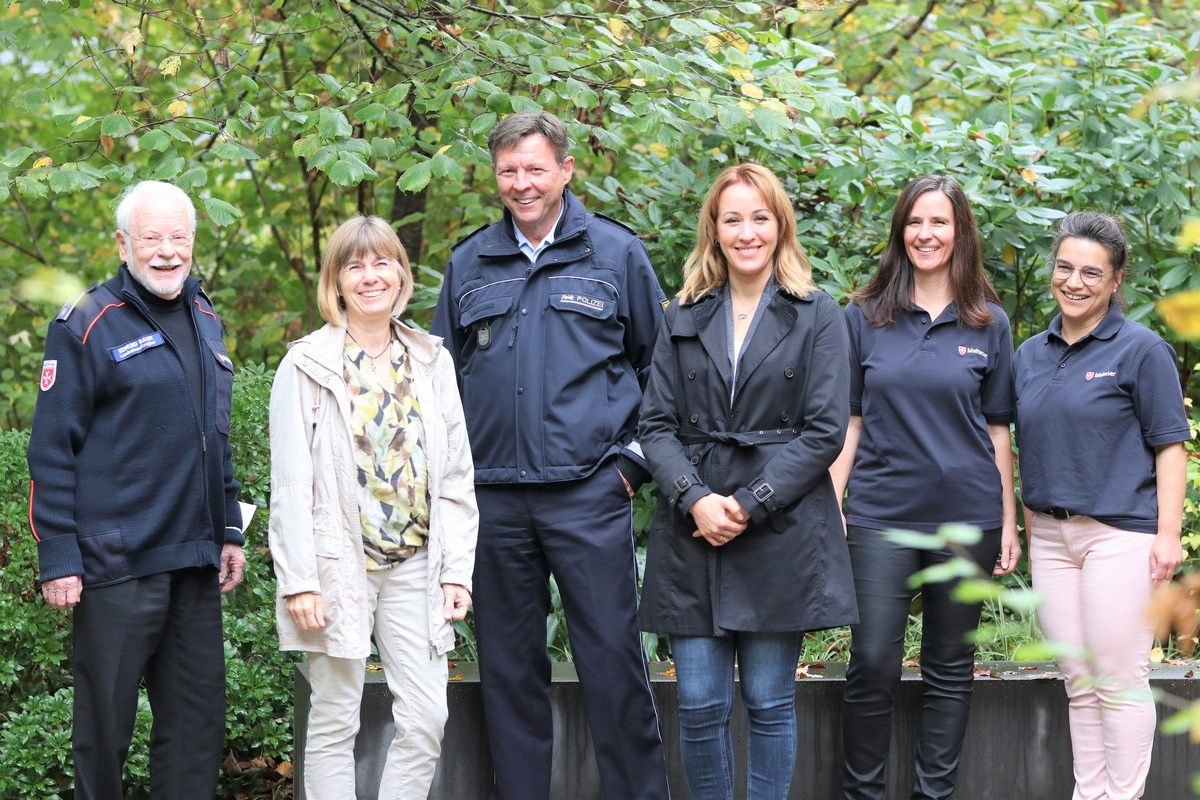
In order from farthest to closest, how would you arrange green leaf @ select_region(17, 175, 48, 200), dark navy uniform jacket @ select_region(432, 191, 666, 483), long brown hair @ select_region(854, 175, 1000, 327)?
1. green leaf @ select_region(17, 175, 48, 200)
2. long brown hair @ select_region(854, 175, 1000, 327)
3. dark navy uniform jacket @ select_region(432, 191, 666, 483)

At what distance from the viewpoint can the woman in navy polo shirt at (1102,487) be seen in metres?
3.62

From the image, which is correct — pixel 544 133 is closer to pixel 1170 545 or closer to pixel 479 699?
pixel 479 699

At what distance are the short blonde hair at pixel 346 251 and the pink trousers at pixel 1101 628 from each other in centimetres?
220

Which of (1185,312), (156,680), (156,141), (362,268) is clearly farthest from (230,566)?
(1185,312)

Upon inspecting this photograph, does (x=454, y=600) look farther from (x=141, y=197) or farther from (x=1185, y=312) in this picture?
(x=1185, y=312)

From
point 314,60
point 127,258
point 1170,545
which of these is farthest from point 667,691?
point 314,60

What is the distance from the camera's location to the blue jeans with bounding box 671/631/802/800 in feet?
11.6

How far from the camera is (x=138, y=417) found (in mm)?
3316

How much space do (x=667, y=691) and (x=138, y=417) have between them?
80.2 inches

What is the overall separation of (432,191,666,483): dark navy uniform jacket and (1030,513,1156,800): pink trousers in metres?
1.35

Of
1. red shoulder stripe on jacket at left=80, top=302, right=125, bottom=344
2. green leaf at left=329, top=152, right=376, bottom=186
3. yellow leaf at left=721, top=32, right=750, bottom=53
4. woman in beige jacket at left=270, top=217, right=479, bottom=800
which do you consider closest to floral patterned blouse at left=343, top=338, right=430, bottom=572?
woman in beige jacket at left=270, top=217, right=479, bottom=800

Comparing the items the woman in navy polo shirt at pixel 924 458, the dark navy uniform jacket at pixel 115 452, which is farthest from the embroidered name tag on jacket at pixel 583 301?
the dark navy uniform jacket at pixel 115 452

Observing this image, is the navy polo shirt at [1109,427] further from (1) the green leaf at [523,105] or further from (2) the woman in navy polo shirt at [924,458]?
(1) the green leaf at [523,105]

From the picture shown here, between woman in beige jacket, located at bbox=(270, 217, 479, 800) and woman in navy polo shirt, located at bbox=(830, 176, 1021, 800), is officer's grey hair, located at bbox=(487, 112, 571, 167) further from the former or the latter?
woman in navy polo shirt, located at bbox=(830, 176, 1021, 800)
